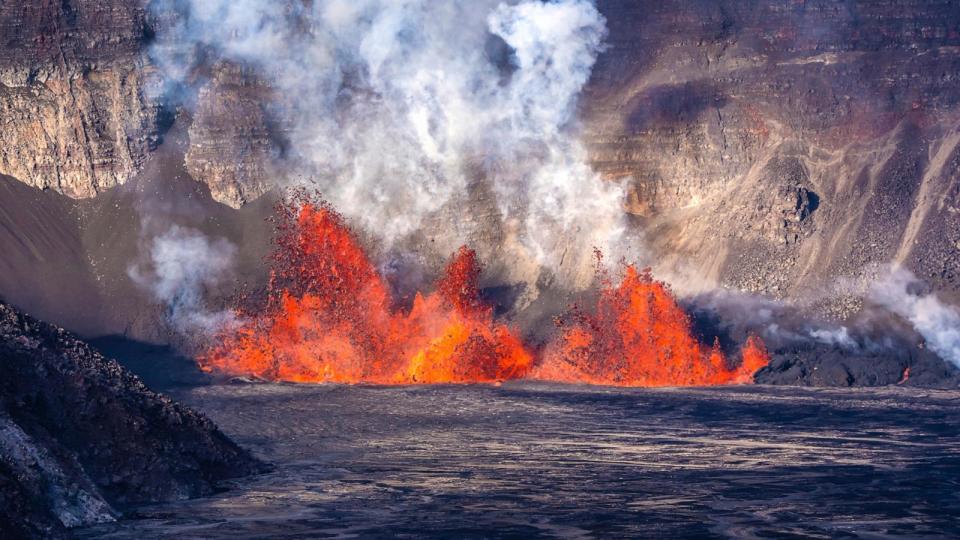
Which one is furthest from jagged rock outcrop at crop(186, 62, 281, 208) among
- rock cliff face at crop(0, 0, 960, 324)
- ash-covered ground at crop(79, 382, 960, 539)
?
ash-covered ground at crop(79, 382, 960, 539)

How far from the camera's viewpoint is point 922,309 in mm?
57188

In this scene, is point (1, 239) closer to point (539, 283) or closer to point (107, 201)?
point (107, 201)

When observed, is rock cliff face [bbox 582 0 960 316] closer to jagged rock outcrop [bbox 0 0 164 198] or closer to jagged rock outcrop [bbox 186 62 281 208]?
jagged rock outcrop [bbox 186 62 281 208]

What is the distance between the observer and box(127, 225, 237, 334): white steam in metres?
67.7

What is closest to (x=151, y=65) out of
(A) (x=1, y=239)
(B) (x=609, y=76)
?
(A) (x=1, y=239)

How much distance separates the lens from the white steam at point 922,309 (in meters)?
55.0

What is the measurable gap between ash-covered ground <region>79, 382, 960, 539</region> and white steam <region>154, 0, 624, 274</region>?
17404 millimetres

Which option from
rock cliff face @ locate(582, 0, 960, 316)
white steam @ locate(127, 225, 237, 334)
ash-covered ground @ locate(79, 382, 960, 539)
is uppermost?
rock cliff face @ locate(582, 0, 960, 316)

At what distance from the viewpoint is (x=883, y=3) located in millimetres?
70750

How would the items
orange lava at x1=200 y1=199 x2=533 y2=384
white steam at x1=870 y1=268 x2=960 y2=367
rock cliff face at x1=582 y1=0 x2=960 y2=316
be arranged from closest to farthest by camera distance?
white steam at x1=870 y1=268 x2=960 y2=367, orange lava at x1=200 y1=199 x2=533 y2=384, rock cliff face at x1=582 y1=0 x2=960 y2=316

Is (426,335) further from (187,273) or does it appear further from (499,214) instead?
(187,273)

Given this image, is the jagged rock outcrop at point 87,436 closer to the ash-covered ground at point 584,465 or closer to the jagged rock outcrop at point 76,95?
the ash-covered ground at point 584,465

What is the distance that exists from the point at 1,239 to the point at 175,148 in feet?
→ 36.9

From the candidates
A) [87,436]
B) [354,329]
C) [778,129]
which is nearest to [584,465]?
[87,436]
